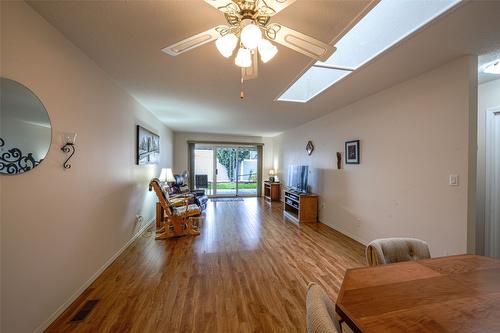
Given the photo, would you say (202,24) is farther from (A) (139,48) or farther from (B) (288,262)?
(B) (288,262)

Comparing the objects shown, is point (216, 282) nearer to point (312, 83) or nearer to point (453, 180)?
point (453, 180)

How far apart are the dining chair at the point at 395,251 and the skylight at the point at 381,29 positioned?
1.66m

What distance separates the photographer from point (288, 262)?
8.75ft

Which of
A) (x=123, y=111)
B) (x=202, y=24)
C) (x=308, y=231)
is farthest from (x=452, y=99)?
(x=123, y=111)

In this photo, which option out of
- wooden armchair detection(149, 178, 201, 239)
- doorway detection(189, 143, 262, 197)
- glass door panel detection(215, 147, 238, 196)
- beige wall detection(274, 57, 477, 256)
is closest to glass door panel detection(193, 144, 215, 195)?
doorway detection(189, 143, 262, 197)

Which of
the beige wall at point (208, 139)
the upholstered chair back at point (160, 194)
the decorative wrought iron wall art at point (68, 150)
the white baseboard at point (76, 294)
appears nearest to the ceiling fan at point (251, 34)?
the decorative wrought iron wall art at point (68, 150)

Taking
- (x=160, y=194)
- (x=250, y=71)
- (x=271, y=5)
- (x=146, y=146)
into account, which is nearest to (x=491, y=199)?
(x=250, y=71)

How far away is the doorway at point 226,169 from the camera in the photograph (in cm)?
746

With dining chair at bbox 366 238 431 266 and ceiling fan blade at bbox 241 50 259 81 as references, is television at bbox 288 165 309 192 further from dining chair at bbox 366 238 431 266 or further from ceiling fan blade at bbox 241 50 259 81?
ceiling fan blade at bbox 241 50 259 81

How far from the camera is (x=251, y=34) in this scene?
103 centimetres

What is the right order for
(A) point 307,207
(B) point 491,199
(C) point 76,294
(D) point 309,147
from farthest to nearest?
(D) point 309,147
(A) point 307,207
(B) point 491,199
(C) point 76,294

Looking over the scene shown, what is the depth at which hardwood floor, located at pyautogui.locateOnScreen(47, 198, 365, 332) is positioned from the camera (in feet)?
5.45

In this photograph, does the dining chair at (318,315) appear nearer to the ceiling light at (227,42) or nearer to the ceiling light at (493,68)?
the ceiling light at (227,42)

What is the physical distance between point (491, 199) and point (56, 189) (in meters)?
4.68
